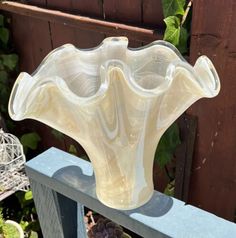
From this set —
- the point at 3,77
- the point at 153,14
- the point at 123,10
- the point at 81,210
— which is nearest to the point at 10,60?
the point at 3,77

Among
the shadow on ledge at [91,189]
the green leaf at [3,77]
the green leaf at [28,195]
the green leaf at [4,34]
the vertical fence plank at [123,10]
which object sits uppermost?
the vertical fence plank at [123,10]

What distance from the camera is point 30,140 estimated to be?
1954mm

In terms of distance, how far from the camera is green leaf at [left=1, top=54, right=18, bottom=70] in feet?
5.92

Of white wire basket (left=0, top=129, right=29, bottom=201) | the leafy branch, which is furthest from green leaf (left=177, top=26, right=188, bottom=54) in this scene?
white wire basket (left=0, top=129, right=29, bottom=201)

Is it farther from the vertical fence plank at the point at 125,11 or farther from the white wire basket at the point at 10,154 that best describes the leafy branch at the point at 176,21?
the white wire basket at the point at 10,154

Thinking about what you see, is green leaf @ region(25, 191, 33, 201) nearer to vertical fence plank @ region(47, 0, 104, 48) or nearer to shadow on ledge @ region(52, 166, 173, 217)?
vertical fence plank @ region(47, 0, 104, 48)

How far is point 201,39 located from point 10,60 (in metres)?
0.99

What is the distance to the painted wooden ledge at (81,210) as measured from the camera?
663 millimetres

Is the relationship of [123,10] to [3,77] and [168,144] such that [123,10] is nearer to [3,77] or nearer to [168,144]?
[168,144]

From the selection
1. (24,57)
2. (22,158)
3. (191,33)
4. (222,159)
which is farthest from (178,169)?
(24,57)

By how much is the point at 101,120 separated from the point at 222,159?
0.70 meters

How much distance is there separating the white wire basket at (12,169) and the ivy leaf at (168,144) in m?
0.65

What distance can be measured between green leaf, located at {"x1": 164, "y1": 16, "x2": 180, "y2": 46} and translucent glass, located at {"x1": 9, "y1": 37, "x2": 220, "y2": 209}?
413mm

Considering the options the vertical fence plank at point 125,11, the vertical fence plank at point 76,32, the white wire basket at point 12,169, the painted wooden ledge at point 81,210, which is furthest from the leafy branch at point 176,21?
the white wire basket at point 12,169
